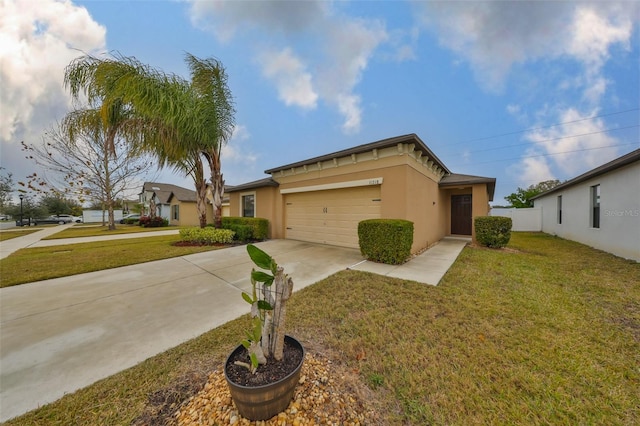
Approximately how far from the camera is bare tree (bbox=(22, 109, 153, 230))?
15055mm

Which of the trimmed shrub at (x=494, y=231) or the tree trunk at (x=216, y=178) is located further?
the tree trunk at (x=216, y=178)

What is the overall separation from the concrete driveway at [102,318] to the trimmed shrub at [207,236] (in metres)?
3.51

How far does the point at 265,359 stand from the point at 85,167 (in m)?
23.0

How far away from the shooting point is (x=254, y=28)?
791 cm

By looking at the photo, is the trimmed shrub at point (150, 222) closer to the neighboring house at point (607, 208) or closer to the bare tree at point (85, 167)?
the bare tree at point (85, 167)

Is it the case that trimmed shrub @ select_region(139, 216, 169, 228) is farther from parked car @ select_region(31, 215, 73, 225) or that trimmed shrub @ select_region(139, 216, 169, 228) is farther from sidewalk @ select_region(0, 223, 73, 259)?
parked car @ select_region(31, 215, 73, 225)

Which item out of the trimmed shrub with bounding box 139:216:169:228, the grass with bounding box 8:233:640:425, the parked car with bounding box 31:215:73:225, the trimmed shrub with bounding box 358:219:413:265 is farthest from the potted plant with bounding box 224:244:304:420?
the parked car with bounding box 31:215:73:225

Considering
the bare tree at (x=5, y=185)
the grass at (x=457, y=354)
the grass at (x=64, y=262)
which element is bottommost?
the grass at (x=457, y=354)

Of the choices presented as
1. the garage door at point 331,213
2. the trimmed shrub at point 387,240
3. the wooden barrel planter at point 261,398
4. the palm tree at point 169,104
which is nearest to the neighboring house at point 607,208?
the trimmed shrub at point 387,240

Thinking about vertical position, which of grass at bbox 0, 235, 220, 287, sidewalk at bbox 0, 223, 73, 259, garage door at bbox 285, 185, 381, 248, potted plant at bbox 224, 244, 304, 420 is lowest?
grass at bbox 0, 235, 220, 287

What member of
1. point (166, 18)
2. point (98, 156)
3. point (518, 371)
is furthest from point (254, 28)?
point (98, 156)

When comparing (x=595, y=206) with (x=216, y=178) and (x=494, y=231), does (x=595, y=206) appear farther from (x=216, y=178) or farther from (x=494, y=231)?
(x=216, y=178)

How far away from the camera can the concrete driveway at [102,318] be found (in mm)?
2104

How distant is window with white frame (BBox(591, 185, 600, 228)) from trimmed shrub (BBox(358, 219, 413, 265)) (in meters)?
8.49
